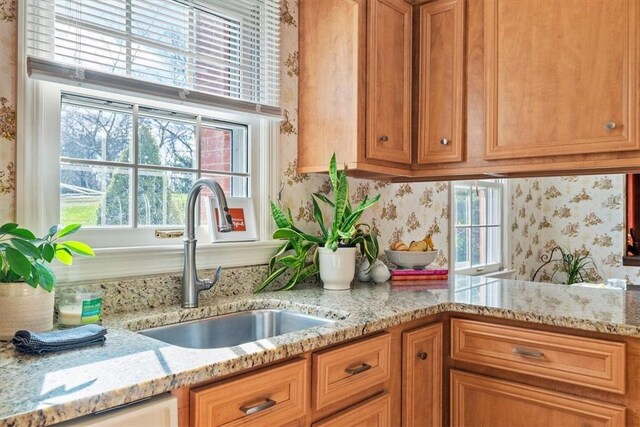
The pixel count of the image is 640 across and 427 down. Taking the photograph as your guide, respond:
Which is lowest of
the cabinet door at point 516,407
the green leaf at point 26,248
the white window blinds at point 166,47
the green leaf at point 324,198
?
the cabinet door at point 516,407

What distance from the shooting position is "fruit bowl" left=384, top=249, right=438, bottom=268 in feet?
7.53

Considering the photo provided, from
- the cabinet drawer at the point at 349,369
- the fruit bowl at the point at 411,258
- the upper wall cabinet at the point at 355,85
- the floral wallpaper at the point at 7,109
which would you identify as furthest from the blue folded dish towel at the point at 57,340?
the fruit bowl at the point at 411,258

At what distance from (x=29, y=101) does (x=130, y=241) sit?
1.72ft

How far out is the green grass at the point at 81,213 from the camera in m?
1.51

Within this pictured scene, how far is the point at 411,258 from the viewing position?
229 centimetres

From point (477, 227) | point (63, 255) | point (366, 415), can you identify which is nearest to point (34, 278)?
point (63, 255)

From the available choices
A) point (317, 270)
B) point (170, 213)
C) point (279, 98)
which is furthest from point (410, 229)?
point (170, 213)

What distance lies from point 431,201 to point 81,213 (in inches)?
82.3

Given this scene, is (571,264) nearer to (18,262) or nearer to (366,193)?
(366,193)

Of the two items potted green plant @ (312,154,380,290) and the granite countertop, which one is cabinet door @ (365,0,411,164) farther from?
the granite countertop

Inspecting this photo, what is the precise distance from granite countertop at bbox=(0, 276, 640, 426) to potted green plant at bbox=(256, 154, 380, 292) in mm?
80

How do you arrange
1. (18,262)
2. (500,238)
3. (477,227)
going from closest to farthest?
(18,262), (477,227), (500,238)

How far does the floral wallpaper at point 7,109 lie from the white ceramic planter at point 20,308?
261 mm

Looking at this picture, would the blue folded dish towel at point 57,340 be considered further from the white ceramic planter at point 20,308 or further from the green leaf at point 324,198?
the green leaf at point 324,198
